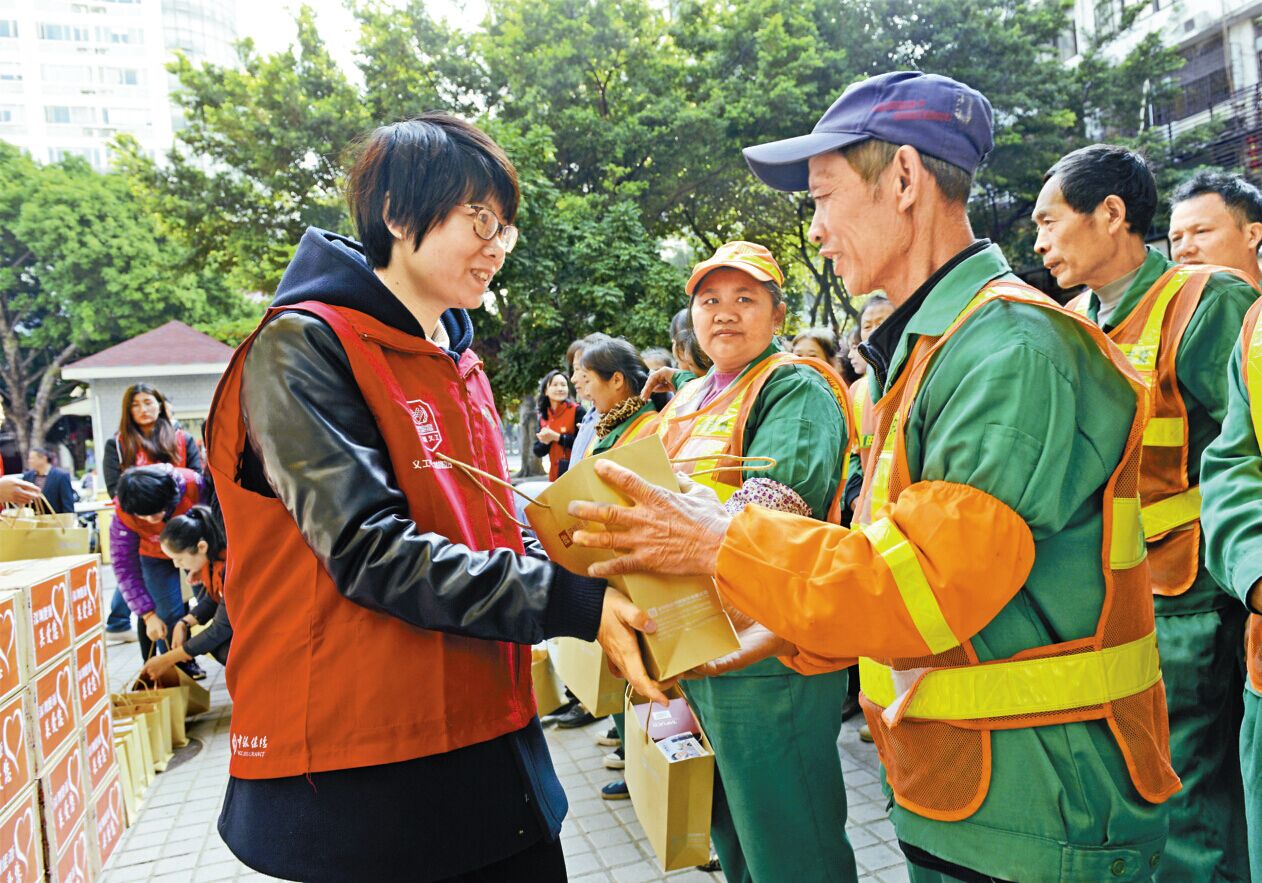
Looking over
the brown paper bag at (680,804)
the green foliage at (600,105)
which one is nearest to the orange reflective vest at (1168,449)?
the brown paper bag at (680,804)

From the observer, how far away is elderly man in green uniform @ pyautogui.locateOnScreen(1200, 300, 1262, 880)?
1.71m

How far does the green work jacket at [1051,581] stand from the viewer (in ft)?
4.22

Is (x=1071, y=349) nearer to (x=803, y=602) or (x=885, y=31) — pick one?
(x=803, y=602)

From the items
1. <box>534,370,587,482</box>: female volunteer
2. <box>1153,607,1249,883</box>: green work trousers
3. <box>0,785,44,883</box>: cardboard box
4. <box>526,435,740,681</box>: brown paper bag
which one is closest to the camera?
<box>526,435,740,681</box>: brown paper bag

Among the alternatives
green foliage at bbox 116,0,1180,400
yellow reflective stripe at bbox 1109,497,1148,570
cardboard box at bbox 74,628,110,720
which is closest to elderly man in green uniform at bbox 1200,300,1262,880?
yellow reflective stripe at bbox 1109,497,1148,570

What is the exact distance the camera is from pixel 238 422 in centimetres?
148

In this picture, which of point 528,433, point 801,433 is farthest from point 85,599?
point 528,433

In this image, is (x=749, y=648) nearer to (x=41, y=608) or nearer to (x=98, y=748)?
(x=41, y=608)

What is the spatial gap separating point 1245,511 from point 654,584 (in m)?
1.26

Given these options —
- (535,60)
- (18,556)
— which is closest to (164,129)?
(535,60)

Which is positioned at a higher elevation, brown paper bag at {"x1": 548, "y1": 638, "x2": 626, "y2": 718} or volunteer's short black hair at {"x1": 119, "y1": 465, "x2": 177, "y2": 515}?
volunteer's short black hair at {"x1": 119, "y1": 465, "x2": 177, "y2": 515}

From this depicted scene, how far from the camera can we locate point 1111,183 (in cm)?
272

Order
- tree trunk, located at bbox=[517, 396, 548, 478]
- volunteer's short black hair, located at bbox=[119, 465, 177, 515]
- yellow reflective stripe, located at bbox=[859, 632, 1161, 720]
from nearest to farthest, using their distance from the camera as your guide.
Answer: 1. yellow reflective stripe, located at bbox=[859, 632, 1161, 720]
2. volunteer's short black hair, located at bbox=[119, 465, 177, 515]
3. tree trunk, located at bbox=[517, 396, 548, 478]

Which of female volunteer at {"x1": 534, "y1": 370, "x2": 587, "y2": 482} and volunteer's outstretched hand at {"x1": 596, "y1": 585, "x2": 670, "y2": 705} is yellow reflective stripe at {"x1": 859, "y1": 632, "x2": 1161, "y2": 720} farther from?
female volunteer at {"x1": 534, "y1": 370, "x2": 587, "y2": 482}
